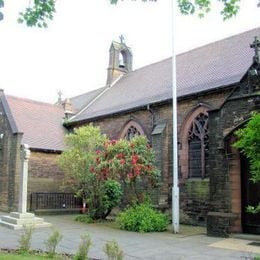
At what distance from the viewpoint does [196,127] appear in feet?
59.9

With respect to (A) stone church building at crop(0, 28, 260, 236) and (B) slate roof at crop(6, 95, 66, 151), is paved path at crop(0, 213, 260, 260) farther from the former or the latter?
(B) slate roof at crop(6, 95, 66, 151)

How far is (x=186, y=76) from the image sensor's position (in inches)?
842

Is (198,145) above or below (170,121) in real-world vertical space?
below

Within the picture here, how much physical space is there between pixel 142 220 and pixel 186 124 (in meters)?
5.87

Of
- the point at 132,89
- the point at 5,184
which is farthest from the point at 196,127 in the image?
the point at 5,184

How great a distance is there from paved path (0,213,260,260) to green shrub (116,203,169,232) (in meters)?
0.54

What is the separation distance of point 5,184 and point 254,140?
1873cm

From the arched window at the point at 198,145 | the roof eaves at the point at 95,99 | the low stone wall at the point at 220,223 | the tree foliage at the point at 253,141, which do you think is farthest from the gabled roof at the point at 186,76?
the tree foliage at the point at 253,141

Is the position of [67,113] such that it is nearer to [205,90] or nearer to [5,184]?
[5,184]

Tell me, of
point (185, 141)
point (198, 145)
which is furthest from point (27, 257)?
point (185, 141)

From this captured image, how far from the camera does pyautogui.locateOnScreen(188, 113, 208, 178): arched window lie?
17.7 meters

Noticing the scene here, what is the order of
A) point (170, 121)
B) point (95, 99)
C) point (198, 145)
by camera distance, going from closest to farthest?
point (198, 145)
point (170, 121)
point (95, 99)

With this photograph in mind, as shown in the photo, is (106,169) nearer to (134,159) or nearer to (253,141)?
(134,159)

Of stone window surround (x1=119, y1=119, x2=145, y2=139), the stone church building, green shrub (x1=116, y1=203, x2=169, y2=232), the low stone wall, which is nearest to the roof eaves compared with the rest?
the stone church building
